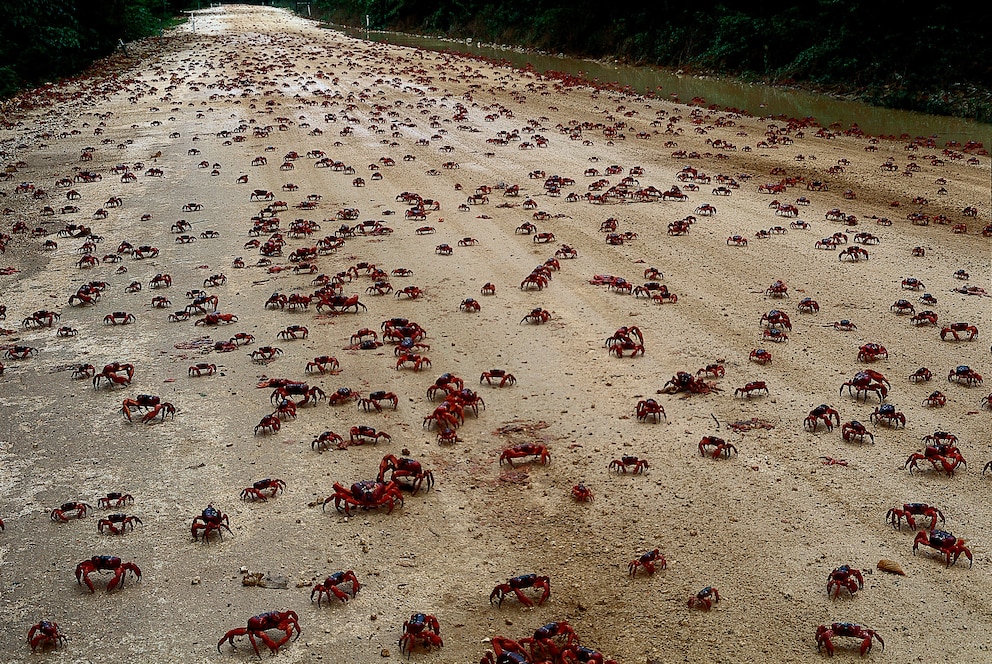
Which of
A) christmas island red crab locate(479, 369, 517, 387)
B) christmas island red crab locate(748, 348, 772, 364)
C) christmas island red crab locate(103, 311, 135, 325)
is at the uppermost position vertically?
christmas island red crab locate(748, 348, 772, 364)

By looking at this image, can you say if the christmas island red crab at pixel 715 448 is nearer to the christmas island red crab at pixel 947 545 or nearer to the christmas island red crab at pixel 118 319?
the christmas island red crab at pixel 947 545

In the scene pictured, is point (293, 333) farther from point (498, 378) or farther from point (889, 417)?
point (889, 417)

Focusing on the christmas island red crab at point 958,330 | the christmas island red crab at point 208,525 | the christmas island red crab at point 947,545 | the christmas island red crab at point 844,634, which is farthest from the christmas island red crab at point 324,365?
the christmas island red crab at point 958,330

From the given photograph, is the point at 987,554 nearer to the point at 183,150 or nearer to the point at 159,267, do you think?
the point at 159,267

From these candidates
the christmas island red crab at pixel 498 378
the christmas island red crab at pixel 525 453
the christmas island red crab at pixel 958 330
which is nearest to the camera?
the christmas island red crab at pixel 525 453

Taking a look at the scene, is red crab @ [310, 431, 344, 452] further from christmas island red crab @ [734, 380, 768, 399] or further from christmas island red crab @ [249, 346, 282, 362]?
christmas island red crab @ [734, 380, 768, 399]

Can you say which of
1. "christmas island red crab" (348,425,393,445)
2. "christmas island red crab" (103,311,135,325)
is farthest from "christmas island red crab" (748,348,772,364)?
"christmas island red crab" (103,311,135,325)

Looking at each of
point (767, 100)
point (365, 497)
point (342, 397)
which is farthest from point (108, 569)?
point (767, 100)

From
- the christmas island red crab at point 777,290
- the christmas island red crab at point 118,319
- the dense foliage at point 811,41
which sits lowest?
the christmas island red crab at point 118,319
